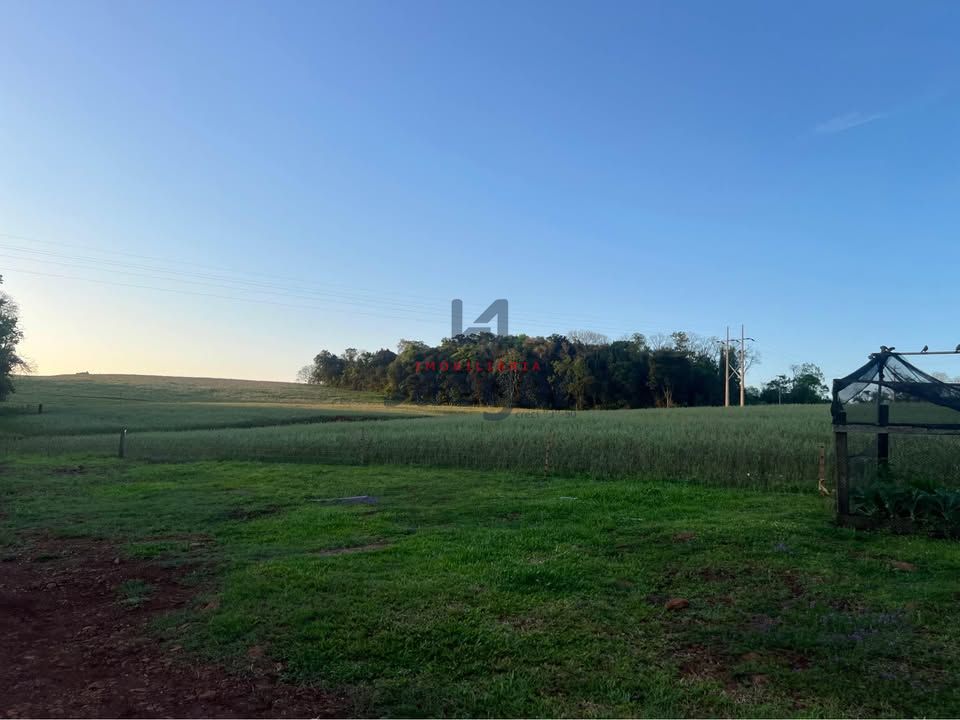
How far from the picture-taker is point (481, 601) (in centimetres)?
567

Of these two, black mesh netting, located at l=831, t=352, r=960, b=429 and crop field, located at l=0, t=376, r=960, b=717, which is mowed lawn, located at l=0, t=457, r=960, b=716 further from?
black mesh netting, located at l=831, t=352, r=960, b=429

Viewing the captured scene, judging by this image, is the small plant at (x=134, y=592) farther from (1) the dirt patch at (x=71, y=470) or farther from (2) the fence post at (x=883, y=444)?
(1) the dirt patch at (x=71, y=470)

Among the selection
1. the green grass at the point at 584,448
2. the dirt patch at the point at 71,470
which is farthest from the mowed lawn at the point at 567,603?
the dirt patch at the point at 71,470

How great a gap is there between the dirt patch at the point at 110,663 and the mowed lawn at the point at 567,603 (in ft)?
0.66

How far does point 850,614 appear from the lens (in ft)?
17.4

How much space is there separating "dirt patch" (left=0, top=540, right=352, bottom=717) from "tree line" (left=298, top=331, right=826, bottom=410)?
4816 cm

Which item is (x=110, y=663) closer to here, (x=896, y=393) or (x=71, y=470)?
(x=896, y=393)

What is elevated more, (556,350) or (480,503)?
(556,350)

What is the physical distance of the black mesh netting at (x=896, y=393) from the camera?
357 inches

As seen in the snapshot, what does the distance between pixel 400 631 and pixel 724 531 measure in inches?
182

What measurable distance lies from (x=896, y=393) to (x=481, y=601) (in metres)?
7.14

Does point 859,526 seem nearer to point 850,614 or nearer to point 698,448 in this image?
point 850,614

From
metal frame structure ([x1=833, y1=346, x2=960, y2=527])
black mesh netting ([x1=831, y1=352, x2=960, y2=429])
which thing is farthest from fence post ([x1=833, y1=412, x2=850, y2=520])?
black mesh netting ([x1=831, y1=352, x2=960, y2=429])

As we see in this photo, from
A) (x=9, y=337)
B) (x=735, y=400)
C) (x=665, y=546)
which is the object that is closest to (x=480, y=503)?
(x=665, y=546)
